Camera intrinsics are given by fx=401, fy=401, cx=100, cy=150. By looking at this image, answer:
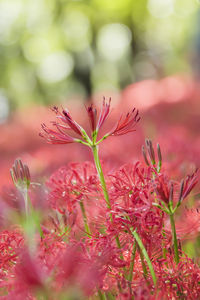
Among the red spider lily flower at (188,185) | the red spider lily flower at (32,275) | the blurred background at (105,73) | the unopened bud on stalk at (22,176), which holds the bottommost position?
the red spider lily flower at (32,275)

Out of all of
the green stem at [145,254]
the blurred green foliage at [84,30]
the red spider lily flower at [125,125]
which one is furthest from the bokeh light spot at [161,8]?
the green stem at [145,254]

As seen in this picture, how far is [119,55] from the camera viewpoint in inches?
513

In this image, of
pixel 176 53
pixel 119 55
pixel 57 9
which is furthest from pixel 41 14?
pixel 176 53

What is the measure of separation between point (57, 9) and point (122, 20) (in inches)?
61.9

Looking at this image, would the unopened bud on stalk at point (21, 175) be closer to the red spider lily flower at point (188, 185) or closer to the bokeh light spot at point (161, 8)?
the red spider lily flower at point (188, 185)

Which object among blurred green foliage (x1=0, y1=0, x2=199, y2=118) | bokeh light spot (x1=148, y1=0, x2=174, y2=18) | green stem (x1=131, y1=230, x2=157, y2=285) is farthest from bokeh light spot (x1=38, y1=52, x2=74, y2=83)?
green stem (x1=131, y1=230, x2=157, y2=285)

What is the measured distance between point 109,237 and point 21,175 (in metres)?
0.15

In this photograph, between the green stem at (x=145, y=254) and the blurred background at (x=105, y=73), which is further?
the blurred background at (x=105, y=73)

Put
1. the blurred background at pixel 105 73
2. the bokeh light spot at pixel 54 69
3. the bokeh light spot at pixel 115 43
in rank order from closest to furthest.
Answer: the blurred background at pixel 105 73
the bokeh light spot at pixel 115 43
the bokeh light spot at pixel 54 69

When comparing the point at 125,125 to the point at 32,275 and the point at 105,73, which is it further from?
the point at 105,73

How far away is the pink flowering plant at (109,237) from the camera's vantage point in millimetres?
449

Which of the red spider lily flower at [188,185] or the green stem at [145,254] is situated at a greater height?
the red spider lily flower at [188,185]

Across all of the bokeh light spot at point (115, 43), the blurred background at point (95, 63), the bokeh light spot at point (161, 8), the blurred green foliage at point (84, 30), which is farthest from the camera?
the bokeh light spot at point (115, 43)

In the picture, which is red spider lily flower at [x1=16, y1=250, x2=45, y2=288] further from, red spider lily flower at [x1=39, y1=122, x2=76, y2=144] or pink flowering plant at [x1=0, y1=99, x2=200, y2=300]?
red spider lily flower at [x1=39, y1=122, x2=76, y2=144]
